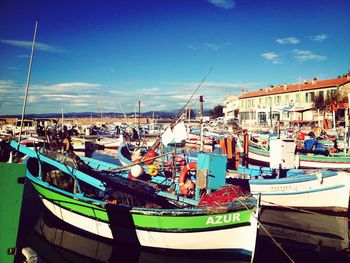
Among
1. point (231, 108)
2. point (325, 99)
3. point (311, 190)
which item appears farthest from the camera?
point (231, 108)

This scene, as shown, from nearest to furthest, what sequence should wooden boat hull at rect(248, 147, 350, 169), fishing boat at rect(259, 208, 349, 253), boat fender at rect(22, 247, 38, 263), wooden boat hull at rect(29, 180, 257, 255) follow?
1. boat fender at rect(22, 247, 38, 263)
2. wooden boat hull at rect(29, 180, 257, 255)
3. fishing boat at rect(259, 208, 349, 253)
4. wooden boat hull at rect(248, 147, 350, 169)

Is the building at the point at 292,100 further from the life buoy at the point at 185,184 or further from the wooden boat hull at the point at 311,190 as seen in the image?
the life buoy at the point at 185,184

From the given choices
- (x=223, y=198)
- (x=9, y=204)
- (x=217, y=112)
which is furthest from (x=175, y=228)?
(x=217, y=112)

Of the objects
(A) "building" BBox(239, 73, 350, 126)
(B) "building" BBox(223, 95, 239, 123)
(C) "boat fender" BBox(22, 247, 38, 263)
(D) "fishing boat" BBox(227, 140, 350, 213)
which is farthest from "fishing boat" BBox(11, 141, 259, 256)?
(B) "building" BBox(223, 95, 239, 123)

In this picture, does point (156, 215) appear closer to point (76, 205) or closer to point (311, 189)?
point (76, 205)

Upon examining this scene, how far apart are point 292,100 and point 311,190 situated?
148 ft

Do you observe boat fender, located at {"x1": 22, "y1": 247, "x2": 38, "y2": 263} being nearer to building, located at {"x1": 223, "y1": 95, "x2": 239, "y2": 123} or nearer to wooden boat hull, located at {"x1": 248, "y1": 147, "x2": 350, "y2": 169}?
wooden boat hull, located at {"x1": 248, "y1": 147, "x2": 350, "y2": 169}

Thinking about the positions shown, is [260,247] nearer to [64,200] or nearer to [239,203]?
[239,203]

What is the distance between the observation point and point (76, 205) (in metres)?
10.7

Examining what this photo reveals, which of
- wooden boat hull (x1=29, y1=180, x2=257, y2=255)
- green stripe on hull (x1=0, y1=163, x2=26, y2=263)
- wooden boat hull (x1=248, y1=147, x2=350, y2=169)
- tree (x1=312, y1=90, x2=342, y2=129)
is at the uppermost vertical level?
tree (x1=312, y1=90, x2=342, y2=129)

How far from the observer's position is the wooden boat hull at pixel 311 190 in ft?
44.7

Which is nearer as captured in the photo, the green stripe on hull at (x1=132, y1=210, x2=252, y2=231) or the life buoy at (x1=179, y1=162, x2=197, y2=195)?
the green stripe on hull at (x1=132, y1=210, x2=252, y2=231)

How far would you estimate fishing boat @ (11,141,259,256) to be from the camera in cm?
892

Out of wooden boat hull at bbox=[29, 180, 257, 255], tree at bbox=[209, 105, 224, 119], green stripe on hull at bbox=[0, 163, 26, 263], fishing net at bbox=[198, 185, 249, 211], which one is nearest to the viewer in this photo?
green stripe on hull at bbox=[0, 163, 26, 263]
